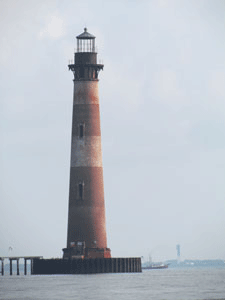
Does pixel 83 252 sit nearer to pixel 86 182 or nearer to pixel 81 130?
pixel 86 182

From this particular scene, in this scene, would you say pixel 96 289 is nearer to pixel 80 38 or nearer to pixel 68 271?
pixel 68 271

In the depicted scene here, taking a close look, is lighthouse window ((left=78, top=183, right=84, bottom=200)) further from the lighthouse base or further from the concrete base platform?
the concrete base platform

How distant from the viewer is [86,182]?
291 feet

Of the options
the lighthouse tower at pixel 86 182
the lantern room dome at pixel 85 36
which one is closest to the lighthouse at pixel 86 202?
the lighthouse tower at pixel 86 182

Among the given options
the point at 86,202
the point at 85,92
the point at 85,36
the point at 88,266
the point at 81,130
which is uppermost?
the point at 85,36

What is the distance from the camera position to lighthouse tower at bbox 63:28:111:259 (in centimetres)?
8869

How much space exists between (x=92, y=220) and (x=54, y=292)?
64.4 ft

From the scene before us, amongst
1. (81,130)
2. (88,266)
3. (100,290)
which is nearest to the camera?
(100,290)

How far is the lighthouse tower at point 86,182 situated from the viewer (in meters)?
88.7

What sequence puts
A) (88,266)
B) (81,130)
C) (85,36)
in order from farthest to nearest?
(85,36)
(81,130)
(88,266)

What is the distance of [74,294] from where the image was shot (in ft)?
221

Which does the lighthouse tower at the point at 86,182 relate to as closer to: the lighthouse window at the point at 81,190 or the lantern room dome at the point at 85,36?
the lighthouse window at the point at 81,190

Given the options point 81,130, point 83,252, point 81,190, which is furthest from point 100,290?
point 81,130

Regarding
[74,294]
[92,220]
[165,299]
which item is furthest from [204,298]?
[92,220]
